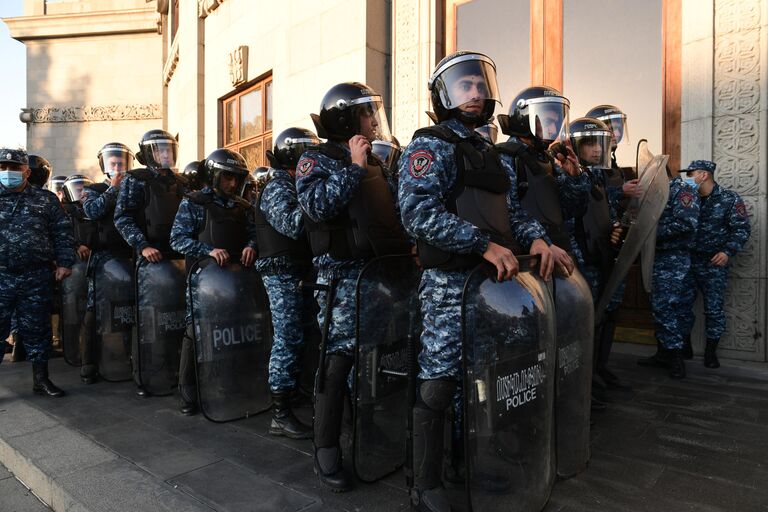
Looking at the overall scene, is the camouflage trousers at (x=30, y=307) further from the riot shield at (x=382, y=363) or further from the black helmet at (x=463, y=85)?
the black helmet at (x=463, y=85)

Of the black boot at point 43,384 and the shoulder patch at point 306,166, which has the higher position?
the shoulder patch at point 306,166

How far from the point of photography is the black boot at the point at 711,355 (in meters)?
5.07

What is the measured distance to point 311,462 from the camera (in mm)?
3072

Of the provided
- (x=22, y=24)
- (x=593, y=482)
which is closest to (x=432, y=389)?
(x=593, y=482)

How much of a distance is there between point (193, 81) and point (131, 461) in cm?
1176

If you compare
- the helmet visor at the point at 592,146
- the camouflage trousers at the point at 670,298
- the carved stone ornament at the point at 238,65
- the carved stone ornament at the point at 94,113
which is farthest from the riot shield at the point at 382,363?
the carved stone ornament at the point at 94,113

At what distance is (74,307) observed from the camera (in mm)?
5906

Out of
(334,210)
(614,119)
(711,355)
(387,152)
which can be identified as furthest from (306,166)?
(711,355)

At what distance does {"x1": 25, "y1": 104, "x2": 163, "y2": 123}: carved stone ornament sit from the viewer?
1800 cm

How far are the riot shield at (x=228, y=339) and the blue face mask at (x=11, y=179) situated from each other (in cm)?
203

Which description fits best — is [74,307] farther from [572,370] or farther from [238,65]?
[238,65]

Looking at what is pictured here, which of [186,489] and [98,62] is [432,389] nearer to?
[186,489]

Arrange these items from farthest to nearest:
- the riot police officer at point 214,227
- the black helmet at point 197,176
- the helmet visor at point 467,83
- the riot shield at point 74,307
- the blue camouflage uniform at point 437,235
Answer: the riot shield at point 74,307 → the black helmet at point 197,176 → the riot police officer at point 214,227 → the helmet visor at point 467,83 → the blue camouflage uniform at point 437,235

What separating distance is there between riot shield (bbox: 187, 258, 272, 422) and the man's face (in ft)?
7.26
